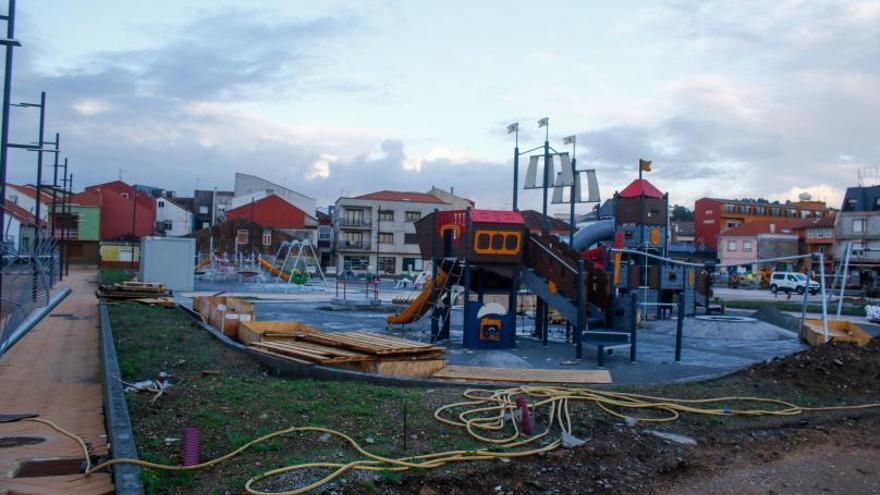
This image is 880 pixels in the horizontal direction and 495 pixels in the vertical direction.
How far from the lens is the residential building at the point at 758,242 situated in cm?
8762

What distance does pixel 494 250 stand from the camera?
17547mm

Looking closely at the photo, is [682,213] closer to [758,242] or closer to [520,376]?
[758,242]

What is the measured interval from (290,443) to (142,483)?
1529mm

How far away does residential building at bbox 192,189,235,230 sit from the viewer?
341 ft

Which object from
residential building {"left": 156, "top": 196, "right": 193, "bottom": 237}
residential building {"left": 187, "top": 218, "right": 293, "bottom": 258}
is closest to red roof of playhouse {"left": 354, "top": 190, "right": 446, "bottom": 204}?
residential building {"left": 187, "top": 218, "right": 293, "bottom": 258}

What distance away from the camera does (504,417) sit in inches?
322

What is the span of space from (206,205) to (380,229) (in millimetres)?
34292

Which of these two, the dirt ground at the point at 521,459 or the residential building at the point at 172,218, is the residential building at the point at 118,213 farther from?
the dirt ground at the point at 521,459

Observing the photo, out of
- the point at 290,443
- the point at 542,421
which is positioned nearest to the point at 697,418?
the point at 542,421

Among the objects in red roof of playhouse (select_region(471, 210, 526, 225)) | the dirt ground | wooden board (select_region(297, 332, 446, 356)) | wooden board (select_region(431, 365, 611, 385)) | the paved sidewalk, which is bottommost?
the paved sidewalk

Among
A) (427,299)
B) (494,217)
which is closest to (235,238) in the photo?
(427,299)

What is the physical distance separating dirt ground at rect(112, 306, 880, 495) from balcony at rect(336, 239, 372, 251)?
251ft

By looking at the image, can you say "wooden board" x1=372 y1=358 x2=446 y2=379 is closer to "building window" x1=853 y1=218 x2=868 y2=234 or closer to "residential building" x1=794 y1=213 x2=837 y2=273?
"building window" x1=853 y1=218 x2=868 y2=234

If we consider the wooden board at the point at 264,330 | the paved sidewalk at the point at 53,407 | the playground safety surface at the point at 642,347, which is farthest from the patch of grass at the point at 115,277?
the wooden board at the point at 264,330
